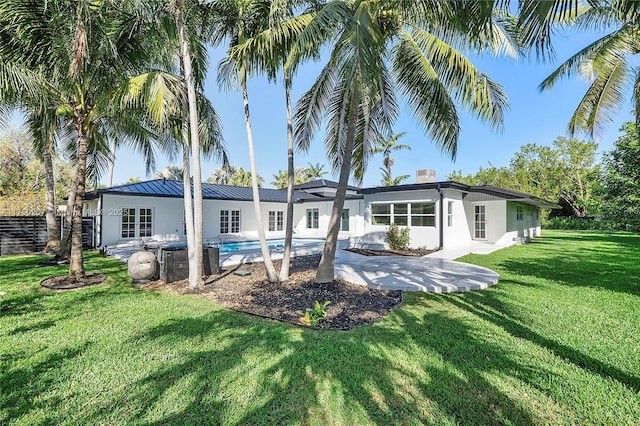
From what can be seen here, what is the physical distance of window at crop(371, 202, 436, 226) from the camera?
44.9ft

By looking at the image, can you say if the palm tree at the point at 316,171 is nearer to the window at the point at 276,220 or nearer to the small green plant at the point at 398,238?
the window at the point at 276,220

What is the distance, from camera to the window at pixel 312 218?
22.4m

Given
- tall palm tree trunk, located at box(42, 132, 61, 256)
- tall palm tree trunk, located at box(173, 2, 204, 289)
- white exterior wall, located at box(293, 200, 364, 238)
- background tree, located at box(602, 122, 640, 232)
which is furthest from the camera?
white exterior wall, located at box(293, 200, 364, 238)

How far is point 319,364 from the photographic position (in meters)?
3.47

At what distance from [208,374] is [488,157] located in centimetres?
3931

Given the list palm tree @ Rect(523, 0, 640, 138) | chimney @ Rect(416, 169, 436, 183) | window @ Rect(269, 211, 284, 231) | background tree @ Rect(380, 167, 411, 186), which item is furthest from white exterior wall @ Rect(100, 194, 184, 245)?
background tree @ Rect(380, 167, 411, 186)

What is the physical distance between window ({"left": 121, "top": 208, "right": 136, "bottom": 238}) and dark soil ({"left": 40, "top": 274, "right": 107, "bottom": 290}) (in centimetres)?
810

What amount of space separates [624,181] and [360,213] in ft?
40.2

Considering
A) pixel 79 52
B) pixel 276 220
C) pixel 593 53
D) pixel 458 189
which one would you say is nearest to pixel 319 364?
pixel 79 52

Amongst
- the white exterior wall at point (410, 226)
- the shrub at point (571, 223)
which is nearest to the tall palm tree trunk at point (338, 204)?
the white exterior wall at point (410, 226)

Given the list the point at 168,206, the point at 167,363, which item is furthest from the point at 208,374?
the point at 168,206

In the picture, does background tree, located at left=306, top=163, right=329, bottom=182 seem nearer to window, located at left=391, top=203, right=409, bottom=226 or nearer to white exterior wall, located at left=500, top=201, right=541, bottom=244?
white exterior wall, located at left=500, top=201, right=541, bottom=244

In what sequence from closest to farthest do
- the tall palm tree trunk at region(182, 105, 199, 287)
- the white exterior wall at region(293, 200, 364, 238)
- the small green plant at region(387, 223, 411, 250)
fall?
the tall palm tree trunk at region(182, 105, 199, 287) < the small green plant at region(387, 223, 411, 250) < the white exterior wall at region(293, 200, 364, 238)

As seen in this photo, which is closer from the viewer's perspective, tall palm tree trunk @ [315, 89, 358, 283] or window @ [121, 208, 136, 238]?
tall palm tree trunk @ [315, 89, 358, 283]
